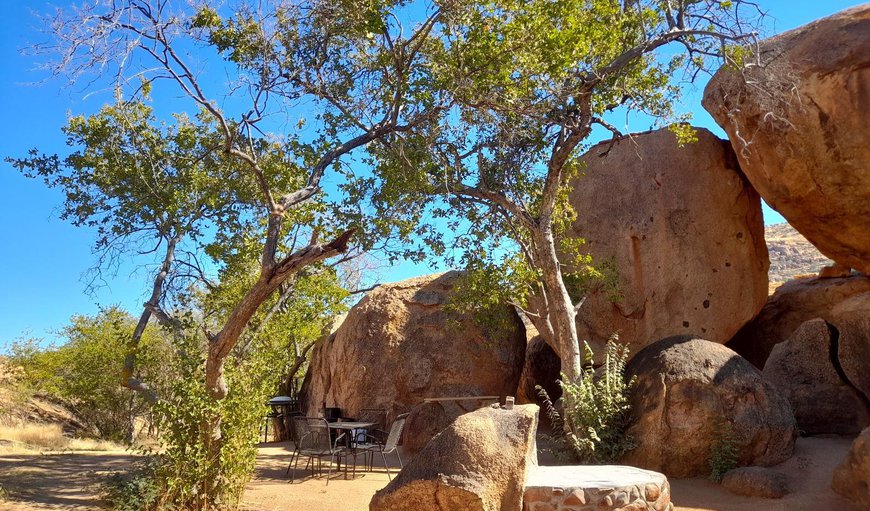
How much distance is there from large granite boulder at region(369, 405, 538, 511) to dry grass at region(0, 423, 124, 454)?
413 inches

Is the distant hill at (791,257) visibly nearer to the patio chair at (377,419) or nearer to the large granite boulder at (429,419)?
the large granite boulder at (429,419)

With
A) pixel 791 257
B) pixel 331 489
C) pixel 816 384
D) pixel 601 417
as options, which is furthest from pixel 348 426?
pixel 791 257

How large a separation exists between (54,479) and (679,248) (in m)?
12.2

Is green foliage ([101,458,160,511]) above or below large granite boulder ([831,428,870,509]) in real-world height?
above

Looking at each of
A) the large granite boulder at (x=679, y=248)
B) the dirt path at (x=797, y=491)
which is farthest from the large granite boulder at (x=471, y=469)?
the large granite boulder at (x=679, y=248)

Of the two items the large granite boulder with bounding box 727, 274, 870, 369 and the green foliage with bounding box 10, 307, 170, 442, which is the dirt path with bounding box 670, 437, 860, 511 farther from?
the green foliage with bounding box 10, 307, 170, 442

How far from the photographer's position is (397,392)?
45.9 ft

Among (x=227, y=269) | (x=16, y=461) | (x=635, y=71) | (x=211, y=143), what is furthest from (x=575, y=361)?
(x=16, y=461)

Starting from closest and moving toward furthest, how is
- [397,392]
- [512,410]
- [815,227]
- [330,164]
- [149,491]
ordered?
[512,410], [149,491], [330,164], [815,227], [397,392]

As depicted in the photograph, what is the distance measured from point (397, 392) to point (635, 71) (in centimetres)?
795

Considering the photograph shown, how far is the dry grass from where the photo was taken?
1331cm

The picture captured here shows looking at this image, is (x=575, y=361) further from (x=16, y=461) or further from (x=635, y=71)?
(x=16, y=461)

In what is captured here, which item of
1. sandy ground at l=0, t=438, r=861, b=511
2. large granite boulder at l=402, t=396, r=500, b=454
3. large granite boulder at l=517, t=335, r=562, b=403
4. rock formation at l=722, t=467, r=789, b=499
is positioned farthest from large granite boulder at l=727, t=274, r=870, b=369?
rock formation at l=722, t=467, r=789, b=499

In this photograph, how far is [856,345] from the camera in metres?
10.4
